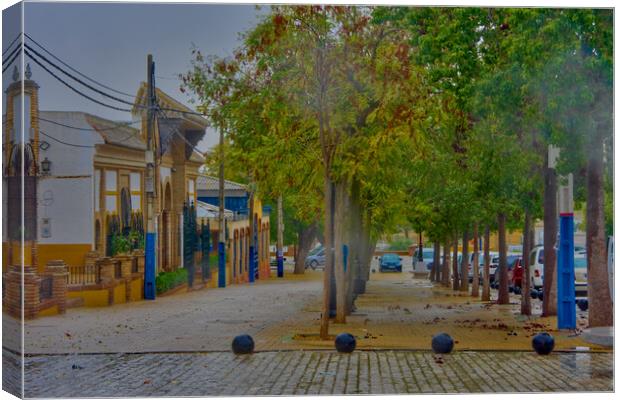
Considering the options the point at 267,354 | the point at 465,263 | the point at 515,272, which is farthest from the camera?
the point at 465,263

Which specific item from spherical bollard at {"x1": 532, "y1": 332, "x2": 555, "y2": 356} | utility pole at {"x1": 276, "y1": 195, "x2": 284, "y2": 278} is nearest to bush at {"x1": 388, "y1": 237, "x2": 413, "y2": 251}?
utility pole at {"x1": 276, "y1": 195, "x2": 284, "y2": 278}

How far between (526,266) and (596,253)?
20.2 ft

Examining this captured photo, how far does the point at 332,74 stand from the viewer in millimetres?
16453

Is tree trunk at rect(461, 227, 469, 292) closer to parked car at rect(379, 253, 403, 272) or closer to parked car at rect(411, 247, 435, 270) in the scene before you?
parked car at rect(411, 247, 435, 270)

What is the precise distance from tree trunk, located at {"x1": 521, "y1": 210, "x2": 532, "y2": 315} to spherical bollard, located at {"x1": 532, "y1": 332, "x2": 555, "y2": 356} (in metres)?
4.62

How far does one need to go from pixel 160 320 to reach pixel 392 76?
4.57 meters

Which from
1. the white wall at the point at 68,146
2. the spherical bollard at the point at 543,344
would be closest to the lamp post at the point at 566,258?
the spherical bollard at the point at 543,344

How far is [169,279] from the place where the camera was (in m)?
15.5

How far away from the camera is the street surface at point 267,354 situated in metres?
13.9

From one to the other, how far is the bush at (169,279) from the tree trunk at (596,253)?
5.66m

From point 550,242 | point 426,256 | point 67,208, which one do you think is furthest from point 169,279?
point 426,256

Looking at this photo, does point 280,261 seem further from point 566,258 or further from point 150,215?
point 566,258

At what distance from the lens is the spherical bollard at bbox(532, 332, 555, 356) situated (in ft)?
51.0

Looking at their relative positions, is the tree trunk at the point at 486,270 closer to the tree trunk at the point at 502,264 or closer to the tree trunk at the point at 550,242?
the tree trunk at the point at 502,264
